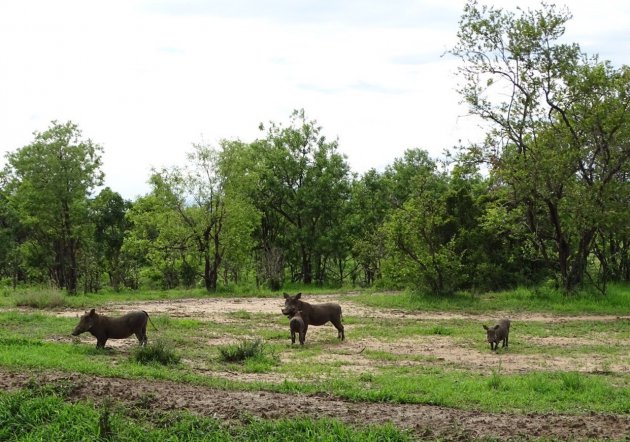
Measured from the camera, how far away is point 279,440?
8.08 m

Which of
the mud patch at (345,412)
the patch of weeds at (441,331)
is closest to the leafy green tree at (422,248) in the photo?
the patch of weeds at (441,331)

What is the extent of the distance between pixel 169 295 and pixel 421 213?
13.3 metres

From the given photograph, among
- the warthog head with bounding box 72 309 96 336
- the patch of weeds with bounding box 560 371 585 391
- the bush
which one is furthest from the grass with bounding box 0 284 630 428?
the bush

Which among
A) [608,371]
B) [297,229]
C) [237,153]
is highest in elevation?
[237,153]

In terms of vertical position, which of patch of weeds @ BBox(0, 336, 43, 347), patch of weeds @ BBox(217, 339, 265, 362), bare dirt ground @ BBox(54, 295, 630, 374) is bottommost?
bare dirt ground @ BBox(54, 295, 630, 374)

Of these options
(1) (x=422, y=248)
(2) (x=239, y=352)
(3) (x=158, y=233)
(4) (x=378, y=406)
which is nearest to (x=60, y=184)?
(3) (x=158, y=233)

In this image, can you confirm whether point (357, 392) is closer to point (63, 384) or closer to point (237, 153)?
point (63, 384)

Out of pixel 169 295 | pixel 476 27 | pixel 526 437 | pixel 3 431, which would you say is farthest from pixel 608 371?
pixel 169 295

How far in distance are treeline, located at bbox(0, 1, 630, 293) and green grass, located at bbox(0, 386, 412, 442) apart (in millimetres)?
17909

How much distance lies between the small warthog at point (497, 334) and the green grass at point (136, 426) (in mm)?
A: 7445

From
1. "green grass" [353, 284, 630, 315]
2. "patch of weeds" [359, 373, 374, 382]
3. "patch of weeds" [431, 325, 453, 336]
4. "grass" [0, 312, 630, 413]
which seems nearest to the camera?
"grass" [0, 312, 630, 413]

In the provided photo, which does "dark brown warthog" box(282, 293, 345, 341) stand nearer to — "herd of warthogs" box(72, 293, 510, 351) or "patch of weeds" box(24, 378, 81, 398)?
"herd of warthogs" box(72, 293, 510, 351)

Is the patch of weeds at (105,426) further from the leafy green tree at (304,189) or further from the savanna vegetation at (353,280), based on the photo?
the leafy green tree at (304,189)

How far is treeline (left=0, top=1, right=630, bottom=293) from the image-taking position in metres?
24.2
